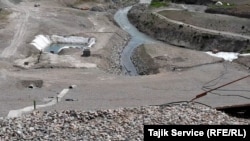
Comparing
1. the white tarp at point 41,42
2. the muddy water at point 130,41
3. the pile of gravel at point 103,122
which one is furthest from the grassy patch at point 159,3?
the pile of gravel at point 103,122

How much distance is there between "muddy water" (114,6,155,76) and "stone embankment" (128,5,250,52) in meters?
1.13

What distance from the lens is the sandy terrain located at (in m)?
37.5

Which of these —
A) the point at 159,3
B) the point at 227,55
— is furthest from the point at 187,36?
the point at 159,3

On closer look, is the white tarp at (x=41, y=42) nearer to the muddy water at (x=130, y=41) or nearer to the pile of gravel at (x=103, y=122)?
the muddy water at (x=130, y=41)

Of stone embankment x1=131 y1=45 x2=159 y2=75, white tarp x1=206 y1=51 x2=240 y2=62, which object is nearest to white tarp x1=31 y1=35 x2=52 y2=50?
stone embankment x1=131 y1=45 x2=159 y2=75

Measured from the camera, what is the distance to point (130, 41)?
6244 centimetres

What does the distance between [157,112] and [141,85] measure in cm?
1391

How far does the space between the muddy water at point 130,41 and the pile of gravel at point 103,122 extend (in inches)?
869

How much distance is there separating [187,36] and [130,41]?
7.16 metres

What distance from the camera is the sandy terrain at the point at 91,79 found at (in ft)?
123

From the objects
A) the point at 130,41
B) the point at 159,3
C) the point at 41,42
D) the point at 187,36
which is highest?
the point at 159,3

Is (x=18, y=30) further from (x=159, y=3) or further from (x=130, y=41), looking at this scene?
(x=159, y=3)

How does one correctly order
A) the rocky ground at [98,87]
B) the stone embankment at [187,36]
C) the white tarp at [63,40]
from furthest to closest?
the white tarp at [63,40]
the stone embankment at [187,36]
the rocky ground at [98,87]

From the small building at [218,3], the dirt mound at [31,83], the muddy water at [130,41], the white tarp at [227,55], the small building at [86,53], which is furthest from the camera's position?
the small building at [218,3]
